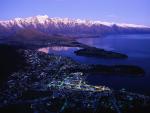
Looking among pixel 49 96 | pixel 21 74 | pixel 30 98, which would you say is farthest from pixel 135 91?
pixel 21 74

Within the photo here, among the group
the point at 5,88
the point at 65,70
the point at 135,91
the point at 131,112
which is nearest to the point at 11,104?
the point at 5,88

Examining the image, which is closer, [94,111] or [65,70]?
[94,111]

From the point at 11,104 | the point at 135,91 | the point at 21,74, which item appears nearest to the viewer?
the point at 11,104

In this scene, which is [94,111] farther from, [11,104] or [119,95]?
[11,104]

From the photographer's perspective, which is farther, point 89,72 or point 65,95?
point 89,72

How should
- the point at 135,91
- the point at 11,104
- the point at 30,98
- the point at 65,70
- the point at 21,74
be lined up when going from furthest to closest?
the point at 65,70 → the point at 21,74 → the point at 135,91 → the point at 30,98 → the point at 11,104

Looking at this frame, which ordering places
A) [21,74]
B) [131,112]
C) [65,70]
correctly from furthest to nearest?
[65,70], [21,74], [131,112]

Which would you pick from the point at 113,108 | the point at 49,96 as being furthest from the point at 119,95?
the point at 49,96

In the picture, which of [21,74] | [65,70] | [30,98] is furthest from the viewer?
[65,70]

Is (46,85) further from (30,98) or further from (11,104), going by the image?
(11,104)
